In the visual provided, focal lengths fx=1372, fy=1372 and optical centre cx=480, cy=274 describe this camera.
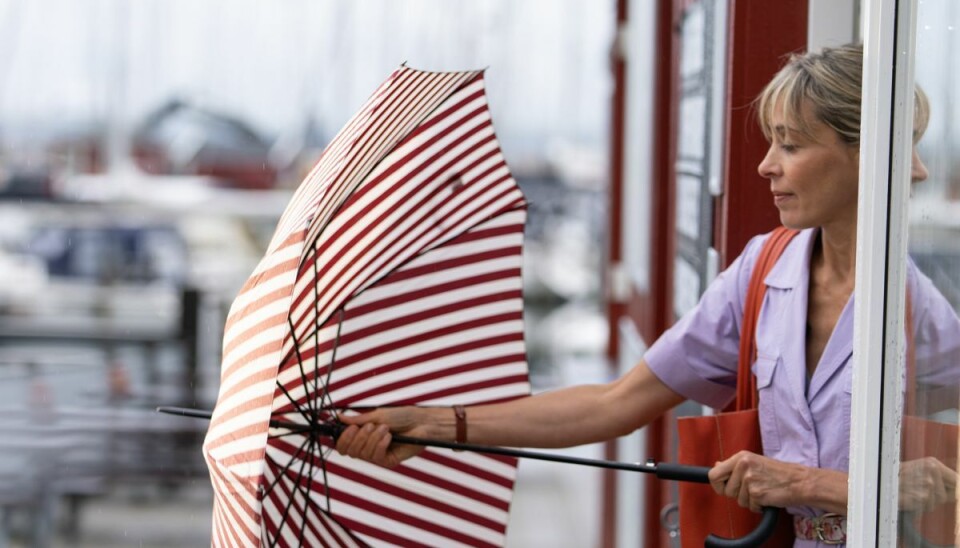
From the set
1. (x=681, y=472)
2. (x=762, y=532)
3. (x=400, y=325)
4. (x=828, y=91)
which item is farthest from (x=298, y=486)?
(x=828, y=91)

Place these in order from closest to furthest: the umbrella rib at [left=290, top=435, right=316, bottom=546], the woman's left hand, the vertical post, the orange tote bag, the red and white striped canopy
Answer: the woman's left hand
the orange tote bag
the red and white striped canopy
the umbrella rib at [left=290, top=435, right=316, bottom=546]
the vertical post

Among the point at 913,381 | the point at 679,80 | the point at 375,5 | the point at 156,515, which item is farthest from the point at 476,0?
the point at 913,381

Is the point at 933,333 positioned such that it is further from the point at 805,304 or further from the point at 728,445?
the point at 728,445

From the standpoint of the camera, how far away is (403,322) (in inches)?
102

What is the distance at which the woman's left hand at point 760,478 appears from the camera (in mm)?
1866

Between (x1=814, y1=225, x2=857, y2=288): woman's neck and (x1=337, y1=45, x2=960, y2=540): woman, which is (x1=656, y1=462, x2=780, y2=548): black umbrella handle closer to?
(x1=337, y1=45, x2=960, y2=540): woman

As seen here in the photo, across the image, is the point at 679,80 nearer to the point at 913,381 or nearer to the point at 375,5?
the point at 913,381

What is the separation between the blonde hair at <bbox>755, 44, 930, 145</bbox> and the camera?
6.19 ft

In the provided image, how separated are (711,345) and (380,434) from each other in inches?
22.3

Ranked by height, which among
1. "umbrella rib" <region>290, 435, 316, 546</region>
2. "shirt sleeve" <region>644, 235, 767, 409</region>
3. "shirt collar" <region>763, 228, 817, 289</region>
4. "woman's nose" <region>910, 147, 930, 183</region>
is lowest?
"umbrella rib" <region>290, 435, 316, 546</region>

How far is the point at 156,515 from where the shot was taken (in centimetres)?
759

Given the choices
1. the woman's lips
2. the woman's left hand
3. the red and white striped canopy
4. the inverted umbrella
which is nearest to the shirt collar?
the woman's lips

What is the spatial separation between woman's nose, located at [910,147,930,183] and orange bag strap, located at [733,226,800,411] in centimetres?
49

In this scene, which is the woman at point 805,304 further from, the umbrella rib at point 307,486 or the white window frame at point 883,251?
the umbrella rib at point 307,486
